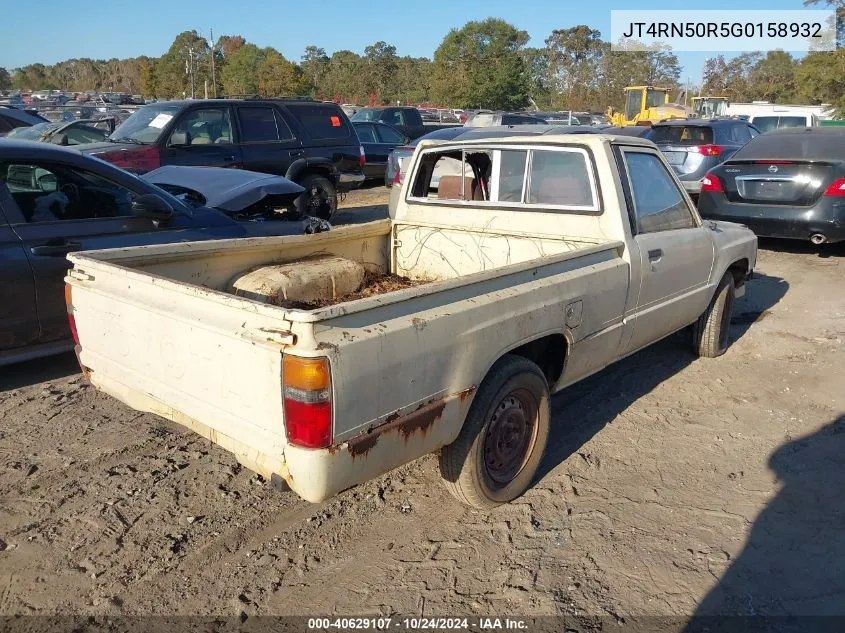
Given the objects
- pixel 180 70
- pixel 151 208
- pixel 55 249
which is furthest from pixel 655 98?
pixel 180 70

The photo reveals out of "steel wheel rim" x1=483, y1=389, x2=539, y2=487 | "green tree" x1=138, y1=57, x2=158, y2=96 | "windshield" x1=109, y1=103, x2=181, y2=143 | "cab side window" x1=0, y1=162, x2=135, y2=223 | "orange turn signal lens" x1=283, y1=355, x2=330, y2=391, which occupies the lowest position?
"steel wheel rim" x1=483, y1=389, x2=539, y2=487

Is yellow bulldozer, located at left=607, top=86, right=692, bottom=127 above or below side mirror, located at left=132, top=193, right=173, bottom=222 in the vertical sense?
above

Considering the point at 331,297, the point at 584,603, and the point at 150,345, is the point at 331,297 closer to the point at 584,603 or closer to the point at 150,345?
the point at 150,345

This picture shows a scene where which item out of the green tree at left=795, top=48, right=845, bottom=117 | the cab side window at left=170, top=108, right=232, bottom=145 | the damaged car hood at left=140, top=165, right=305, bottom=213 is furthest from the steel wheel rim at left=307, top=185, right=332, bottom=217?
the green tree at left=795, top=48, right=845, bottom=117

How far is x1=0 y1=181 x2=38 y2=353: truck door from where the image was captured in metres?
4.42

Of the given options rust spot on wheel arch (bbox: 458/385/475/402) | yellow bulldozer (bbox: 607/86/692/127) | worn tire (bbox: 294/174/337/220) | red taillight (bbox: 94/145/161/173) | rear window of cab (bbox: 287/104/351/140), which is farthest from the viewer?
yellow bulldozer (bbox: 607/86/692/127)

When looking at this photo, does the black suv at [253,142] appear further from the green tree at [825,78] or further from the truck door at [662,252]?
the green tree at [825,78]

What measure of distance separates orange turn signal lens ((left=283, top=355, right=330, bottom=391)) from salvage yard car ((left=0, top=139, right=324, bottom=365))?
2.96 metres

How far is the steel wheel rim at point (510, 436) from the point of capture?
3.36m

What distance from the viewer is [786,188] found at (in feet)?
28.8

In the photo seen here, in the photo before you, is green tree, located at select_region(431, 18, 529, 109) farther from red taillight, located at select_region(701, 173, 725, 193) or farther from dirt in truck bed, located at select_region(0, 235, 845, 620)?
dirt in truck bed, located at select_region(0, 235, 845, 620)

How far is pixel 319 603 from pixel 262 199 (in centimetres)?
504

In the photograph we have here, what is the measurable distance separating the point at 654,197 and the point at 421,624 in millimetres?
3112

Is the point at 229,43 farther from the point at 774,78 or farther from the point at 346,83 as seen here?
the point at 774,78
